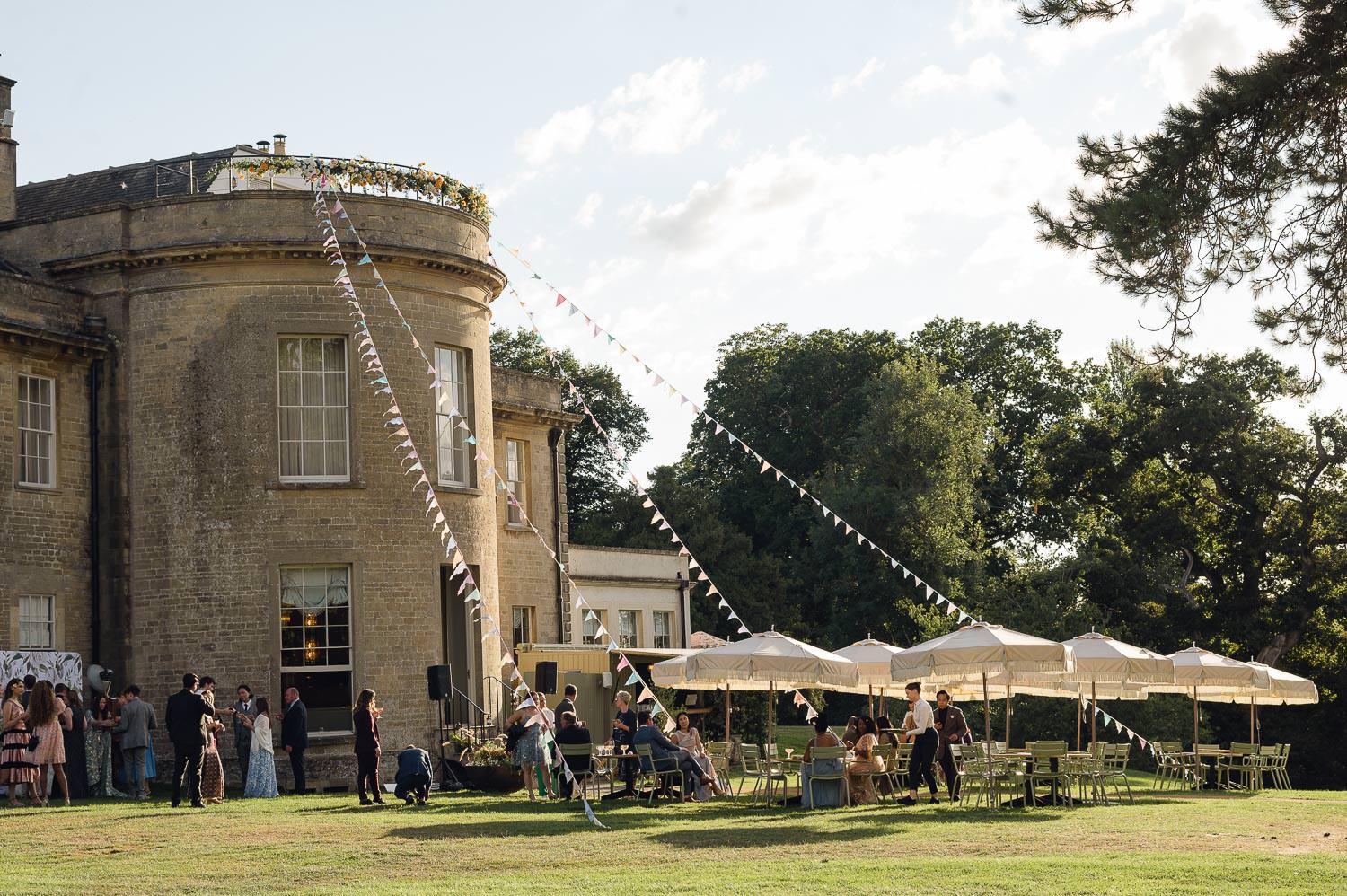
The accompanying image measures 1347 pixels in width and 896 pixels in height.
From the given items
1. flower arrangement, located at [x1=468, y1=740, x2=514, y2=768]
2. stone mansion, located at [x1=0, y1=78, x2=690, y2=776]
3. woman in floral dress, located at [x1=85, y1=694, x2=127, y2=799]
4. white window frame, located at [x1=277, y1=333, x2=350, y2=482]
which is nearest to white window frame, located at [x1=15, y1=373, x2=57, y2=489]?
stone mansion, located at [x1=0, y1=78, x2=690, y2=776]

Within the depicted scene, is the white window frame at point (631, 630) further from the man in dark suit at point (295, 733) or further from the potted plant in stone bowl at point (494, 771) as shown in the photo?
the man in dark suit at point (295, 733)

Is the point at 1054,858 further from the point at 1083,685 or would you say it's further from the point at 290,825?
the point at 1083,685

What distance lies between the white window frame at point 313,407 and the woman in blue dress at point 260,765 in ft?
13.3

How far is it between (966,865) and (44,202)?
1157 inches

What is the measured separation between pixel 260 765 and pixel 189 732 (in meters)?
2.28

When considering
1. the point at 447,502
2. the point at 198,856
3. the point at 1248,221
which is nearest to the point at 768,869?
the point at 198,856

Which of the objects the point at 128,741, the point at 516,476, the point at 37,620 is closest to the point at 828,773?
the point at 128,741

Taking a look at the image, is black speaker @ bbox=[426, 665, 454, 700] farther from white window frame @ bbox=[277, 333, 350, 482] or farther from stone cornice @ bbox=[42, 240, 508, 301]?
stone cornice @ bbox=[42, 240, 508, 301]

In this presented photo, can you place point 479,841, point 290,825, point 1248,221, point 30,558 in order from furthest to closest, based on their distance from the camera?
point 30,558 → point 290,825 → point 479,841 → point 1248,221

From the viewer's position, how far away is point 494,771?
77.2 feet

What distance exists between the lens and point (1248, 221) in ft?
42.7

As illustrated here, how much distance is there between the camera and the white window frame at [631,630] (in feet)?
135

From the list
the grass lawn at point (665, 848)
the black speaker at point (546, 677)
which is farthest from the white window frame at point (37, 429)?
the black speaker at point (546, 677)

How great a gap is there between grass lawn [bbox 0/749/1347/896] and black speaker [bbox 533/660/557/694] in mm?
6758
